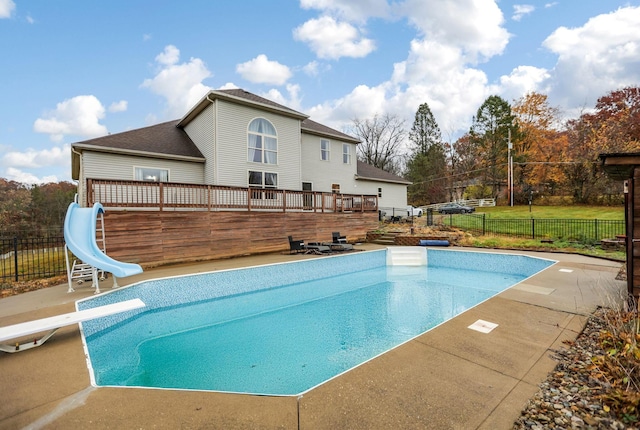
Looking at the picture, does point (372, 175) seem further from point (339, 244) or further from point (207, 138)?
point (207, 138)

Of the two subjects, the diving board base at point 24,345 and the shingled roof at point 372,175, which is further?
the shingled roof at point 372,175

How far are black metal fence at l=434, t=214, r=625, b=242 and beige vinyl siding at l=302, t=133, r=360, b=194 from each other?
330 inches

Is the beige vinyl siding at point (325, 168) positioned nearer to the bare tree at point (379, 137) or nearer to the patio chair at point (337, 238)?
the patio chair at point (337, 238)

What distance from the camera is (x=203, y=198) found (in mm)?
11461

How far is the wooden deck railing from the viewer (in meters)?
9.78

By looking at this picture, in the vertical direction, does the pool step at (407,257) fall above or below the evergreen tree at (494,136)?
below

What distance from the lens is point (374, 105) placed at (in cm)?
3828

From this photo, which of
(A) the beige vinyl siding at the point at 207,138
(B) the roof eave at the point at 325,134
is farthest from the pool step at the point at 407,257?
(B) the roof eave at the point at 325,134

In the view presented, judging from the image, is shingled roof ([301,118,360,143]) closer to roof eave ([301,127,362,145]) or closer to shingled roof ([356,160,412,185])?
roof eave ([301,127,362,145])

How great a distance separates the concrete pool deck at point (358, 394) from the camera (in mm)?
2439

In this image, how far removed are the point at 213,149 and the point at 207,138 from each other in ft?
3.27

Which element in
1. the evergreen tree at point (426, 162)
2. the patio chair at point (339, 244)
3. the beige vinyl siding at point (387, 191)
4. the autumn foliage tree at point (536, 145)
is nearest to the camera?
the patio chair at point (339, 244)

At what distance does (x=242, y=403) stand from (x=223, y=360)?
2.25 metres

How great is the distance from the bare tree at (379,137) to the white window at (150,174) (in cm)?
3031
